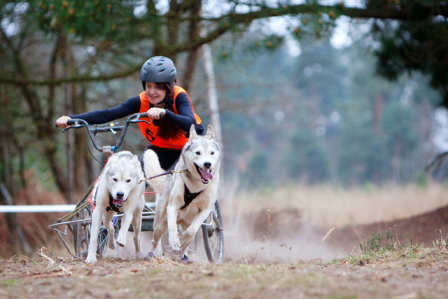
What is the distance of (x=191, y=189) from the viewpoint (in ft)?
18.2

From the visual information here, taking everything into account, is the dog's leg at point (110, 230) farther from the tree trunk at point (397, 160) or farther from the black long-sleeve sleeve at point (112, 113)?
the tree trunk at point (397, 160)

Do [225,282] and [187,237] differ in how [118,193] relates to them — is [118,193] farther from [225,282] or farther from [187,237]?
[225,282]

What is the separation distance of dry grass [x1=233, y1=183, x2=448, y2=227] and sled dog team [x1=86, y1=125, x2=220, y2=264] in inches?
257

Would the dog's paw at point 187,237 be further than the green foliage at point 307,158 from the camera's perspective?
No

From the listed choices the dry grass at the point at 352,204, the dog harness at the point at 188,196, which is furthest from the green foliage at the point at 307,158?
the dog harness at the point at 188,196

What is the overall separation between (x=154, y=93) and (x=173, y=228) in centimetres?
143

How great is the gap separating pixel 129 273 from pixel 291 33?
233 inches

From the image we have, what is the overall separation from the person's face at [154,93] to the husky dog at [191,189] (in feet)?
2.04

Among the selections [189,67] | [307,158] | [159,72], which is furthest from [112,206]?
[307,158]

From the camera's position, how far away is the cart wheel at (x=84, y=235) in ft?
20.8

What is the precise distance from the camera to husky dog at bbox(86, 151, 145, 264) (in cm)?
530

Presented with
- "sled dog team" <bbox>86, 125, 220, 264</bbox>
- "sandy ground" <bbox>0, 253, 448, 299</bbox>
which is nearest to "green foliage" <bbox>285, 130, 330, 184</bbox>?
"sled dog team" <bbox>86, 125, 220, 264</bbox>

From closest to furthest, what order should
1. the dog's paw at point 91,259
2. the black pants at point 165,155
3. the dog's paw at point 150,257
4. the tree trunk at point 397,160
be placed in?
the dog's paw at point 91,259 < the dog's paw at point 150,257 < the black pants at point 165,155 < the tree trunk at point 397,160

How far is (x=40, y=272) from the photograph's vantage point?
4816 millimetres
